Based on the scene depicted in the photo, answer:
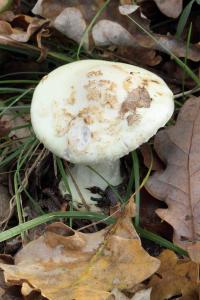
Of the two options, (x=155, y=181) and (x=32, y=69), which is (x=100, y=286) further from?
(x=32, y=69)

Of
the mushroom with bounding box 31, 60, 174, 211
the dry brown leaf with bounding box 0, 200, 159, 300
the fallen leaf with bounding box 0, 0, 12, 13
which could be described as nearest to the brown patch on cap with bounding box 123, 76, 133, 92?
the mushroom with bounding box 31, 60, 174, 211

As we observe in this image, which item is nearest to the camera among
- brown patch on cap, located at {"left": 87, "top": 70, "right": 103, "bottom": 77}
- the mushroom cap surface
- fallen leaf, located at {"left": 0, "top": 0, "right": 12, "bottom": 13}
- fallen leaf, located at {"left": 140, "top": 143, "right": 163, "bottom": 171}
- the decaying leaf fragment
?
the mushroom cap surface

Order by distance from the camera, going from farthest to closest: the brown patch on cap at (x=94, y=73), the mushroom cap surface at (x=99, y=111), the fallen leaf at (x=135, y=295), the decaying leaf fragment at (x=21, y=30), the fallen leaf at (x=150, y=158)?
the decaying leaf fragment at (x=21, y=30)
the fallen leaf at (x=150, y=158)
the brown patch on cap at (x=94, y=73)
the mushroom cap surface at (x=99, y=111)
the fallen leaf at (x=135, y=295)

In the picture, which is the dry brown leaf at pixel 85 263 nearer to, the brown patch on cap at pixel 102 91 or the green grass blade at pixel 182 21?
the brown patch on cap at pixel 102 91

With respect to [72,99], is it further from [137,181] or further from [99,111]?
[137,181]

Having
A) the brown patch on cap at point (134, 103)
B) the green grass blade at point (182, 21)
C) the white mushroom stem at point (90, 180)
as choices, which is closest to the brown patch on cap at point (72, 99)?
the brown patch on cap at point (134, 103)

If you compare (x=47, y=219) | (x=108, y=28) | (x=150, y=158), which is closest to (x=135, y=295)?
(x=47, y=219)

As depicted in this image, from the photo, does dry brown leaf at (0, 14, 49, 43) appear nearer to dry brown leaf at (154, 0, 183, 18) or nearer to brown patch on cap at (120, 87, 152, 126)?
dry brown leaf at (154, 0, 183, 18)
